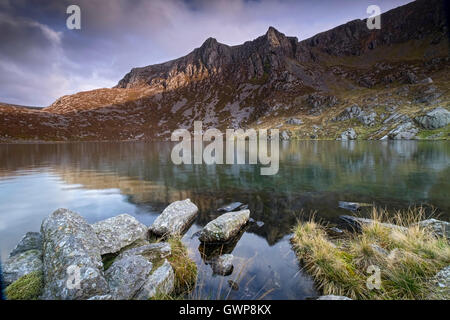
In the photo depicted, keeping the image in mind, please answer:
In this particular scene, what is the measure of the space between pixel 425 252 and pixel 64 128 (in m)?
181

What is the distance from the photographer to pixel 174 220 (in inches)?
417

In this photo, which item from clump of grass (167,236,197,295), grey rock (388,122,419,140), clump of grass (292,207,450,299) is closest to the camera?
clump of grass (292,207,450,299)

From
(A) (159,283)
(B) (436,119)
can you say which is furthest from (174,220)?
(B) (436,119)

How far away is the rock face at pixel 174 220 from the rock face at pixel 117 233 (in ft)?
2.54

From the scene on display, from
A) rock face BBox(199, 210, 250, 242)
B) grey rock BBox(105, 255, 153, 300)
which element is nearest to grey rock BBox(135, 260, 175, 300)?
grey rock BBox(105, 255, 153, 300)

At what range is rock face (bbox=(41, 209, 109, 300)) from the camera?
4.77 metres

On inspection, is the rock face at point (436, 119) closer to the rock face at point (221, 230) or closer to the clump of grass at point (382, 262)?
the clump of grass at point (382, 262)

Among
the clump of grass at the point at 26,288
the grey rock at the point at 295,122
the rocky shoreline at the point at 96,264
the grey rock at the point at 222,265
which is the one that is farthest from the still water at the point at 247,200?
the grey rock at the point at 295,122

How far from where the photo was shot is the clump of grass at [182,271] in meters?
6.42

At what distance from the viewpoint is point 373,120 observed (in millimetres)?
96000

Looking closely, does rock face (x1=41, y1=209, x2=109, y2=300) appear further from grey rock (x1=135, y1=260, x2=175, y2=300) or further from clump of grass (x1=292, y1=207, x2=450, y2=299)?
clump of grass (x1=292, y1=207, x2=450, y2=299)

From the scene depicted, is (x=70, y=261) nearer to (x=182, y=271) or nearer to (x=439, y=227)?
(x=182, y=271)

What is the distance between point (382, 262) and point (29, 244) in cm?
1179

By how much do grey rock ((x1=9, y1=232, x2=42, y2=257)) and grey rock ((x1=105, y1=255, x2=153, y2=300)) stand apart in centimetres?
388
